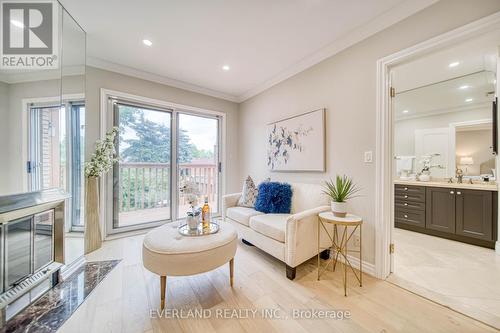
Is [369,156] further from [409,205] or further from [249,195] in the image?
[409,205]

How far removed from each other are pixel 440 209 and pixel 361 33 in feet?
9.08

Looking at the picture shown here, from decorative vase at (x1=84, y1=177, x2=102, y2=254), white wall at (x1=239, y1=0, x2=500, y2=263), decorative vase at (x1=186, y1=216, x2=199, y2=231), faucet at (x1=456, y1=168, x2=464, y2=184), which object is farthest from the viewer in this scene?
faucet at (x1=456, y1=168, x2=464, y2=184)

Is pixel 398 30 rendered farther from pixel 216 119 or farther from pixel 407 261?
pixel 216 119

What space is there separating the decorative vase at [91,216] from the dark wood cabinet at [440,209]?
4.75 m

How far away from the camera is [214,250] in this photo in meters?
1.46

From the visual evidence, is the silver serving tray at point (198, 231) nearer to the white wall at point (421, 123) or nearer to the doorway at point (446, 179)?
the doorway at point (446, 179)

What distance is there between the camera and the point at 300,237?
1.77 m

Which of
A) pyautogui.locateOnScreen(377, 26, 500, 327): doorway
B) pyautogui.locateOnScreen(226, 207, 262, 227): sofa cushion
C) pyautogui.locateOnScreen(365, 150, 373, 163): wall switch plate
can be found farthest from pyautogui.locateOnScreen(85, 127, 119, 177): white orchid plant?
pyautogui.locateOnScreen(377, 26, 500, 327): doorway

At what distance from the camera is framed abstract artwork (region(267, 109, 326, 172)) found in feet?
7.82

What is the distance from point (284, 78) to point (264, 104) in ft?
1.93

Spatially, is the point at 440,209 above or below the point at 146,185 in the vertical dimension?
below

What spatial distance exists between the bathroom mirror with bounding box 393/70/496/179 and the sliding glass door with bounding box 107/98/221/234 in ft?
12.2

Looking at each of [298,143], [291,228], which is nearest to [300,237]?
[291,228]

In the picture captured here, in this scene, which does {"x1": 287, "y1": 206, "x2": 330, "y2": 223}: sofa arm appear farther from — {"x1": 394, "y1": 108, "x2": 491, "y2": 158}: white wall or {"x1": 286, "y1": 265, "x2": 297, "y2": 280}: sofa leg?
{"x1": 394, "y1": 108, "x2": 491, "y2": 158}: white wall
